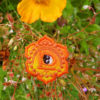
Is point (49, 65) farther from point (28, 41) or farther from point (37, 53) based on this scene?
point (28, 41)

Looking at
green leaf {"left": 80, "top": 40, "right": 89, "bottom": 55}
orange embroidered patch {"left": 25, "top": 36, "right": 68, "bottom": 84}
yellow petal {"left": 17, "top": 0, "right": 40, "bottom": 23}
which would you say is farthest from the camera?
green leaf {"left": 80, "top": 40, "right": 89, "bottom": 55}

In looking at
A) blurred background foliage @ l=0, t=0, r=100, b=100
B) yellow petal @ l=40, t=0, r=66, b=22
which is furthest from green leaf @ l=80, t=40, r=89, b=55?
yellow petal @ l=40, t=0, r=66, b=22

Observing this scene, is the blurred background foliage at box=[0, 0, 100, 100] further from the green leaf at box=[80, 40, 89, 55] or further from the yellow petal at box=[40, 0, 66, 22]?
the yellow petal at box=[40, 0, 66, 22]

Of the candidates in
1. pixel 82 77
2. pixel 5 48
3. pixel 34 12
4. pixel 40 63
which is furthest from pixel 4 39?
pixel 82 77

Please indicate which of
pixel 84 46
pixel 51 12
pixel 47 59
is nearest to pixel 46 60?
pixel 47 59

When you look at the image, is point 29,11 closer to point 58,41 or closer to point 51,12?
point 51,12

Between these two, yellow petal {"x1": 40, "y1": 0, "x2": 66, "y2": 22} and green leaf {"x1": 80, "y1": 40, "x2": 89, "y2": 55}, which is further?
green leaf {"x1": 80, "y1": 40, "x2": 89, "y2": 55}

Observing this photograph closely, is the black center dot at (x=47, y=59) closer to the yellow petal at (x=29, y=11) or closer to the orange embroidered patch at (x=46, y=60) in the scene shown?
the orange embroidered patch at (x=46, y=60)
